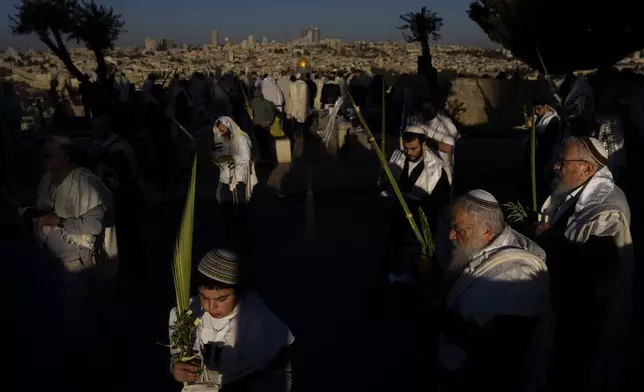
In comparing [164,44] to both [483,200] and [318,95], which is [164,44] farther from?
[483,200]

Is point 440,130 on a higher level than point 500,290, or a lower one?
higher

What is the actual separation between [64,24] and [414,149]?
54.7 feet

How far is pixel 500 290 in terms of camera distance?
2.58 meters

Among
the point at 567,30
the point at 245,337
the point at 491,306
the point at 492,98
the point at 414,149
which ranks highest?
the point at 567,30

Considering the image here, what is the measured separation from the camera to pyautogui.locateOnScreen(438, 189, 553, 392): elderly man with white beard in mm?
2590

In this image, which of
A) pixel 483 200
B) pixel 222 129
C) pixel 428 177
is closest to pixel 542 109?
pixel 428 177

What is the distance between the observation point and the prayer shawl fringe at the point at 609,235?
3.26m

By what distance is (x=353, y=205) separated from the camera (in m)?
8.92

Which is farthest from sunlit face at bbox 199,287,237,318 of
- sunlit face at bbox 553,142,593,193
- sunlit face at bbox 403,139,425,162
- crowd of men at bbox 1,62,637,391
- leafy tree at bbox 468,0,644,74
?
leafy tree at bbox 468,0,644,74

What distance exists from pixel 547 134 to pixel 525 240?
4.76m

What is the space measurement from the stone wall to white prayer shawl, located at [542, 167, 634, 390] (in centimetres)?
1473

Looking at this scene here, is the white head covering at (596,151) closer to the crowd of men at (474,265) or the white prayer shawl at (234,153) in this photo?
the crowd of men at (474,265)

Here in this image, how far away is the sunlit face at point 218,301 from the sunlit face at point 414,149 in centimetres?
268

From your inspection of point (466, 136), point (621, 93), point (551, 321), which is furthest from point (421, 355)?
point (621, 93)
